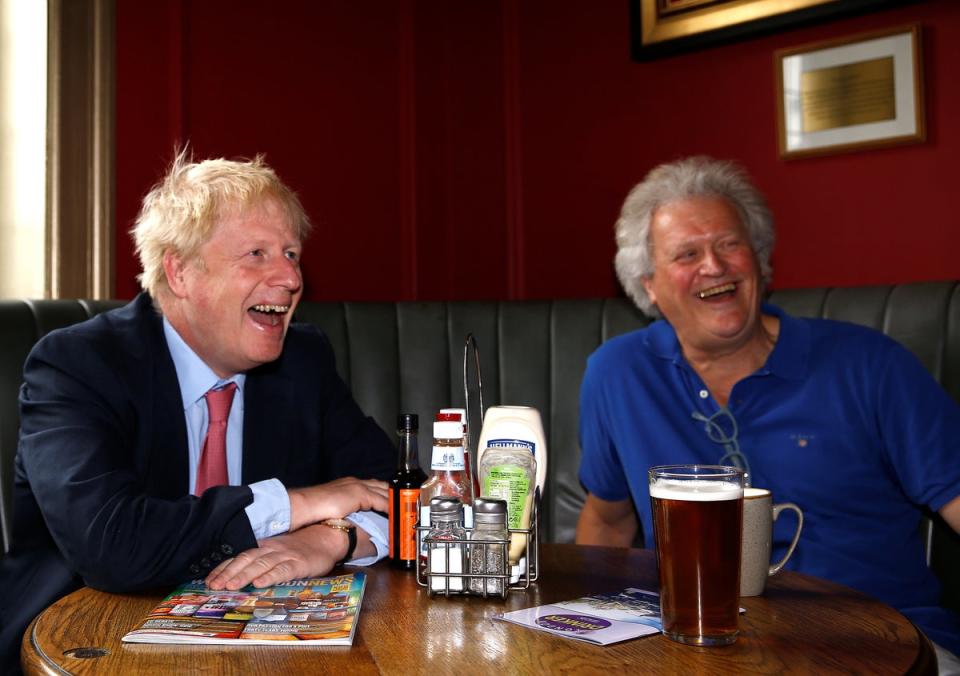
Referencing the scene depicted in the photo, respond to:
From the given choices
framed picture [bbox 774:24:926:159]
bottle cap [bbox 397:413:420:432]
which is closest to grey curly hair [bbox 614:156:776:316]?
framed picture [bbox 774:24:926:159]

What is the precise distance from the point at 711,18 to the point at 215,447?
199 centimetres

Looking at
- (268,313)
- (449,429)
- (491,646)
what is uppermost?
(268,313)

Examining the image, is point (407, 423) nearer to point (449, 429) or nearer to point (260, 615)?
point (449, 429)

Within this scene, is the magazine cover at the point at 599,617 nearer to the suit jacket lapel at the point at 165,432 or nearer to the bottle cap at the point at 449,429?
the bottle cap at the point at 449,429

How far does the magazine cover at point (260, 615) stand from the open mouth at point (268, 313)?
62cm

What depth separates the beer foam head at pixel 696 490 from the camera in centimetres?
101

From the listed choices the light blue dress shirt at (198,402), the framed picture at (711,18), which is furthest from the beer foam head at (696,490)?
the framed picture at (711,18)

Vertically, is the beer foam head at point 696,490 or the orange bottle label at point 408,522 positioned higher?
the beer foam head at point 696,490

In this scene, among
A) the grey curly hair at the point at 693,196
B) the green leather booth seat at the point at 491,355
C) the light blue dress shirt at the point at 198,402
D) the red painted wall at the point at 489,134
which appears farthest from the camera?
the red painted wall at the point at 489,134

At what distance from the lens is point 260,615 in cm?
114

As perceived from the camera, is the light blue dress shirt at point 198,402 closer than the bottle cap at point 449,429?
No

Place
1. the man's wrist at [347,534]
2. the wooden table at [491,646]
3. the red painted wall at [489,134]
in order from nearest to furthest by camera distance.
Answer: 1. the wooden table at [491,646]
2. the man's wrist at [347,534]
3. the red painted wall at [489,134]

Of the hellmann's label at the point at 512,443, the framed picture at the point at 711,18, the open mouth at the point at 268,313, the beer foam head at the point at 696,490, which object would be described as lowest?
the beer foam head at the point at 696,490

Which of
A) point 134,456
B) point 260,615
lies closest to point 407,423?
point 260,615
